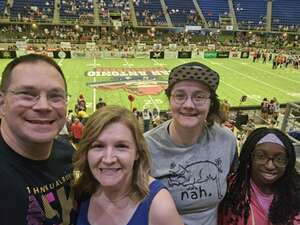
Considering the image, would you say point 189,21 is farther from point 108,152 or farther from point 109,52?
point 108,152

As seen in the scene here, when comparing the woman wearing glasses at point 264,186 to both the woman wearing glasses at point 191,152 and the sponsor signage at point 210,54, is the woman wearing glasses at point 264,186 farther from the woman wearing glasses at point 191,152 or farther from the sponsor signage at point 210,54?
the sponsor signage at point 210,54

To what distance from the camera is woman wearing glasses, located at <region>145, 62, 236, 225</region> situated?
277 centimetres

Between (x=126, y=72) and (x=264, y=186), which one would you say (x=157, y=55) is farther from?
(x=264, y=186)

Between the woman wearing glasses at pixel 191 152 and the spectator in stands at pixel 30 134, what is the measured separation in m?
0.84

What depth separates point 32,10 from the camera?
4478 centimetres

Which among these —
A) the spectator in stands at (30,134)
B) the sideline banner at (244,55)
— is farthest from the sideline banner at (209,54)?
the spectator in stands at (30,134)

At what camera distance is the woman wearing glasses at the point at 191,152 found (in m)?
2.77

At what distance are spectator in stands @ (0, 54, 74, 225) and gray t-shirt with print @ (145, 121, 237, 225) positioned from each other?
32.4 inches

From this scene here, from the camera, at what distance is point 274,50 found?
4172 cm

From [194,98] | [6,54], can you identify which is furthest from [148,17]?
[194,98]

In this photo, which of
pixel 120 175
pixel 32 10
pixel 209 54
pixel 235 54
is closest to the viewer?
pixel 120 175

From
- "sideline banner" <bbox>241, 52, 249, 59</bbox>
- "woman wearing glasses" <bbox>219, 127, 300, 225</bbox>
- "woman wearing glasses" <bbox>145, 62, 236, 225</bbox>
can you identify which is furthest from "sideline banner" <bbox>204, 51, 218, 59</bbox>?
"woman wearing glasses" <bbox>145, 62, 236, 225</bbox>

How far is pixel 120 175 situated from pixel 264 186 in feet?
4.22

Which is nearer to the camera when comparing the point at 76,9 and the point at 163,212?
the point at 163,212
